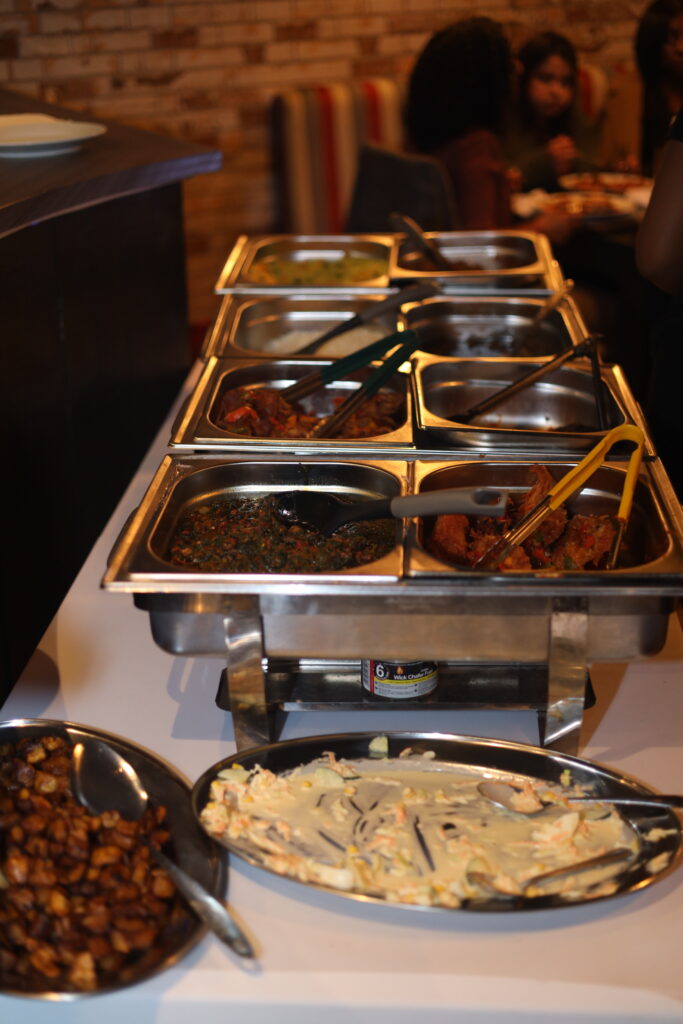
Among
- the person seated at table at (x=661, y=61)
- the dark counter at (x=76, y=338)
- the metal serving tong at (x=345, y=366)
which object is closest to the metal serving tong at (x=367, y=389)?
the metal serving tong at (x=345, y=366)

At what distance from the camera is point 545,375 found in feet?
5.42

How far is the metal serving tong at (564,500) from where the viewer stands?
110 centimetres

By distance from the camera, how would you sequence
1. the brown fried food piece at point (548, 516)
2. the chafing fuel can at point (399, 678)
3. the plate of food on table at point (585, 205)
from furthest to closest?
the plate of food on table at point (585, 205) < the brown fried food piece at point (548, 516) < the chafing fuel can at point (399, 678)

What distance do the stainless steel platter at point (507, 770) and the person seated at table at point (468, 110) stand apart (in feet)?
6.14

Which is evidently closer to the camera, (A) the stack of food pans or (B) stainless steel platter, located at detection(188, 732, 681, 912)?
(B) stainless steel platter, located at detection(188, 732, 681, 912)

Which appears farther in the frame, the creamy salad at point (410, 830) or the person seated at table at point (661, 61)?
the person seated at table at point (661, 61)

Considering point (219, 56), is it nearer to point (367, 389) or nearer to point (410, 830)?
point (367, 389)

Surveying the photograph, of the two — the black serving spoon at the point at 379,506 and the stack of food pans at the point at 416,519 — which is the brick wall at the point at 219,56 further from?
the black serving spoon at the point at 379,506

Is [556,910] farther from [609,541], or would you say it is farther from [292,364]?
[292,364]

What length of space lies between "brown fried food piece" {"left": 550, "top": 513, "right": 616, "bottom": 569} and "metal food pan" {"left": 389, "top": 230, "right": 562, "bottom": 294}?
1008 mm

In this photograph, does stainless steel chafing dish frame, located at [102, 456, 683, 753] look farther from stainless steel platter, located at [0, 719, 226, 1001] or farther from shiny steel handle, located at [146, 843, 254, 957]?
shiny steel handle, located at [146, 843, 254, 957]

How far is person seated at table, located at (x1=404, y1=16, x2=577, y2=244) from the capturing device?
2.37m

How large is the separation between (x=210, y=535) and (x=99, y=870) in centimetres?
39

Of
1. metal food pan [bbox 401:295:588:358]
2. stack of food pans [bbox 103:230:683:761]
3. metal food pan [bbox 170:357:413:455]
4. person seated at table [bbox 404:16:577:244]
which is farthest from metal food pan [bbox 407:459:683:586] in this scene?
person seated at table [bbox 404:16:577:244]
